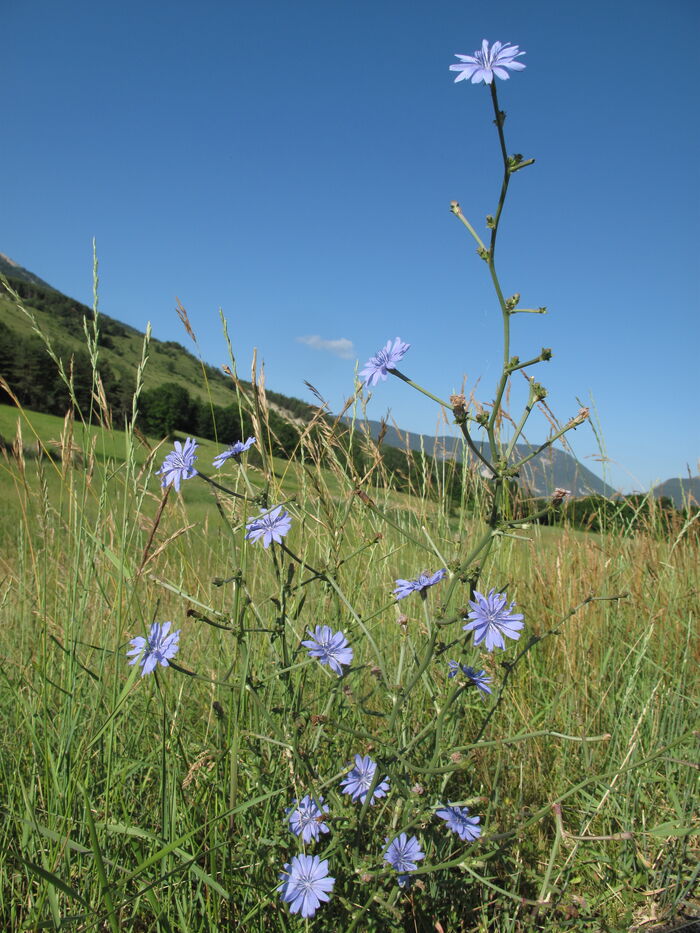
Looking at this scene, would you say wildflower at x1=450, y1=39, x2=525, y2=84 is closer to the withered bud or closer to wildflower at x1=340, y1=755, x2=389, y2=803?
the withered bud

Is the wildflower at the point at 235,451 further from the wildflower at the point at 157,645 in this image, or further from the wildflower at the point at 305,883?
the wildflower at the point at 305,883

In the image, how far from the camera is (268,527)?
1.18 metres

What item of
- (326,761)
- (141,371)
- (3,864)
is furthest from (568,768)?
(141,371)

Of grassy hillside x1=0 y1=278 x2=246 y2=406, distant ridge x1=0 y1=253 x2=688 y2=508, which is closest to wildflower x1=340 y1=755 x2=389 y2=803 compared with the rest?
distant ridge x1=0 y1=253 x2=688 y2=508

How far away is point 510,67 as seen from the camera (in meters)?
0.98

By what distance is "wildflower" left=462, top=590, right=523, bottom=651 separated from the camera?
1040 millimetres

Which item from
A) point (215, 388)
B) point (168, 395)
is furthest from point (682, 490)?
point (215, 388)

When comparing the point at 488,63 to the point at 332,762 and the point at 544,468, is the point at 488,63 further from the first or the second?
the point at 544,468

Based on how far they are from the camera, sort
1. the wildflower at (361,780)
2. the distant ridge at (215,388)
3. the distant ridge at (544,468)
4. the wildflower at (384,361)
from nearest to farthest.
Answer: the wildflower at (384,361), the wildflower at (361,780), the distant ridge at (215,388), the distant ridge at (544,468)

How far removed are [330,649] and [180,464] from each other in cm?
51

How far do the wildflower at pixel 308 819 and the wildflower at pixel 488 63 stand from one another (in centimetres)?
136

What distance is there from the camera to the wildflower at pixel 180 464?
120 centimetres

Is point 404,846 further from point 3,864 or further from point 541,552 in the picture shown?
point 541,552

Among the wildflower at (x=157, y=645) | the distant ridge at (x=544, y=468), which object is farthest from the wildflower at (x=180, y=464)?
the distant ridge at (x=544, y=468)
